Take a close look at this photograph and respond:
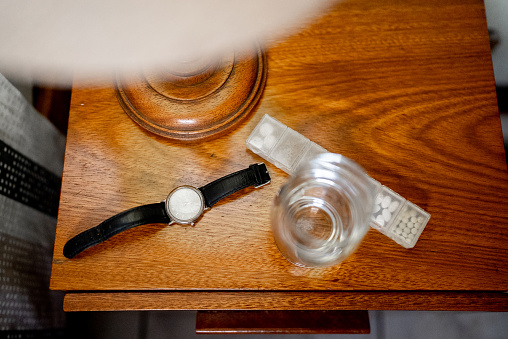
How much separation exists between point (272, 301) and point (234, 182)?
19 cm

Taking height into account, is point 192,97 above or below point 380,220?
above

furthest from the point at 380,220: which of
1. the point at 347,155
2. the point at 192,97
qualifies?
the point at 192,97

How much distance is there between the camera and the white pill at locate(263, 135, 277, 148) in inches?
24.8

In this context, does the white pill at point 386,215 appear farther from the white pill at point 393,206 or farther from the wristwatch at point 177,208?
the wristwatch at point 177,208

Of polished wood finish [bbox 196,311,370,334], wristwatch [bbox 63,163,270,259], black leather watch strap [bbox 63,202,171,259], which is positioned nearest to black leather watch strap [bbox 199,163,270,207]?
wristwatch [bbox 63,163,270,259]

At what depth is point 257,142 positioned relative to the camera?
2.07 ft

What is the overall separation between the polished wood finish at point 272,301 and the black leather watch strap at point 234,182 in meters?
0.15

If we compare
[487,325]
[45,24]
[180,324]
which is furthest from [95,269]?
[487,325]

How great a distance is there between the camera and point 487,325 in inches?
47.2

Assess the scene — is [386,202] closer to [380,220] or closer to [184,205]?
[380,220]

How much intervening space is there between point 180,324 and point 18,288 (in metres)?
0.48

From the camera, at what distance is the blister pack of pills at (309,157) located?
60 centimetres

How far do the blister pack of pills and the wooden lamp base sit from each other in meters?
0.05

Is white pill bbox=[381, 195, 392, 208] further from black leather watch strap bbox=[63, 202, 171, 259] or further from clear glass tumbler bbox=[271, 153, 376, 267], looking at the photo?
black leather watch strap bbox=[63, 202, 171, 259]
